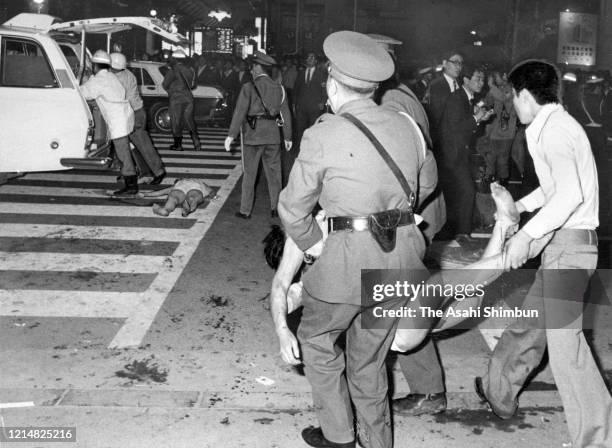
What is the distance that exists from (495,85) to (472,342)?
7042 mm

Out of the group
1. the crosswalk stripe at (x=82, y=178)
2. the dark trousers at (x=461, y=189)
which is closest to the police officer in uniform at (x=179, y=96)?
the crosswalk stripe at (x=82, y=178)

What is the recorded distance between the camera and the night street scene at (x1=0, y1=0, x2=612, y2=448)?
3391mm

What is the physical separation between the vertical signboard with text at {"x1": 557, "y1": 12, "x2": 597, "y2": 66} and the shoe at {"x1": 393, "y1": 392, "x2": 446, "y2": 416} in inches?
958

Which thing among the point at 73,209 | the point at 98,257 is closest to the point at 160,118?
the point at 73,209

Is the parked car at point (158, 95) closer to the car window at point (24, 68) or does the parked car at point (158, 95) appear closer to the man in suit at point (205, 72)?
the man in suit at point (205, 72)

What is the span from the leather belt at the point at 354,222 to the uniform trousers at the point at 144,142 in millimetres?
8076

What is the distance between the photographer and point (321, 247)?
3.43 meters

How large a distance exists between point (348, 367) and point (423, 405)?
2.84ft

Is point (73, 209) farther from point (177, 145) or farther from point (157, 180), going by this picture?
point (177, 145)

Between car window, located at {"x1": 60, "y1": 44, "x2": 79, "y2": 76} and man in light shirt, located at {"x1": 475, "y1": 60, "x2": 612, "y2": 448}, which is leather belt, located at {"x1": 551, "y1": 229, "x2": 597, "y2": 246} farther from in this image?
car window, located at {"x1": 60, "y1": 44, "x2": 79, "y2": 76}

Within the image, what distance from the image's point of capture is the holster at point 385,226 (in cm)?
327

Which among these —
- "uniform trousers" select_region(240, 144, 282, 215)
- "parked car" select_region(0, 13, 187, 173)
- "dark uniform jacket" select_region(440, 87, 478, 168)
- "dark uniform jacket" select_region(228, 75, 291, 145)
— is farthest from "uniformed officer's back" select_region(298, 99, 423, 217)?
"parked car" select_region(0, 13, 187, 173)

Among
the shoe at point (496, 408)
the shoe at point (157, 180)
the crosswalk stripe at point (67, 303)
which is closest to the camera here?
the shoe at point (496, 408)

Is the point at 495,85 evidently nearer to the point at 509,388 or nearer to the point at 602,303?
the point at 602,303
